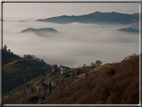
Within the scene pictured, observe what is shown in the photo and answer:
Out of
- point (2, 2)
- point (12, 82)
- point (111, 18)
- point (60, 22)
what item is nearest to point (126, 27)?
point (111, 18)

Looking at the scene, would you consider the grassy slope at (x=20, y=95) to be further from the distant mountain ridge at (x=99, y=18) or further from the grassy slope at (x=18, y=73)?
the distant mountain ridge at (x=99, y=18)

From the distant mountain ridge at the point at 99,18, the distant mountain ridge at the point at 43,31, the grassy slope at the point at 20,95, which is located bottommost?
the grassy slope at the point at 20,95

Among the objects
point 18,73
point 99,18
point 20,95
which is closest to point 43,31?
point 18,73

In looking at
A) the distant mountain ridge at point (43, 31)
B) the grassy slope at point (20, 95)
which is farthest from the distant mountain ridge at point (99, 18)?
the grassy slope at point (20, 95)

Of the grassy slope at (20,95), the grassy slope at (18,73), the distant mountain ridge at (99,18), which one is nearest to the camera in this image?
the grassy slope at (20,95)

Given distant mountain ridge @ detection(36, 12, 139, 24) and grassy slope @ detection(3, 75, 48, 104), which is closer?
grassy slope @ detection(3, 75, 48, 104)

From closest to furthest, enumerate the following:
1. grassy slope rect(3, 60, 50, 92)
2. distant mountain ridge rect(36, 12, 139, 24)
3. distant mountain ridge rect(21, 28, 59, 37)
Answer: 1. distant mountain ridge rect(36, 12, 139, 24)
2. grassy slope rect(3, 60, 50, 92)
3. distant mountain ridge rect(21, 28, 59, 37)

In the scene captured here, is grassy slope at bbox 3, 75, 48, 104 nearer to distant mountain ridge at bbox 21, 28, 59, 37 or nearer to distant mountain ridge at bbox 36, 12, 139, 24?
distant mountain ridge at bbox 36, 12, 139, 24

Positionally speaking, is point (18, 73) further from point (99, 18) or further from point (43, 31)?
point (99, 18)

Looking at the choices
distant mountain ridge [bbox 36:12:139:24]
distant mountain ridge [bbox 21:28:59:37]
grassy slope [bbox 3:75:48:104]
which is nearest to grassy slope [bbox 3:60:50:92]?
grassy slope [bbox 3:75:48:104]
